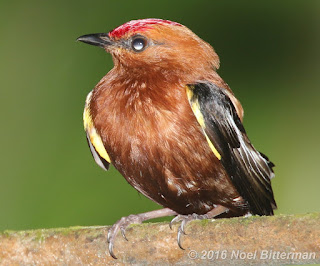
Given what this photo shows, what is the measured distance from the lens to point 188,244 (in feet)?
13.3

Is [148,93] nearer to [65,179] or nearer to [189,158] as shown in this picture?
[189,158]

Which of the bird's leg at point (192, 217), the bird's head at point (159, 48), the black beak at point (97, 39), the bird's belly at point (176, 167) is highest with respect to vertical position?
the black beak at point (97, 39)

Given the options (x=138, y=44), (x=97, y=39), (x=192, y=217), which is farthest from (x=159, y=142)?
(x=97, y=39)

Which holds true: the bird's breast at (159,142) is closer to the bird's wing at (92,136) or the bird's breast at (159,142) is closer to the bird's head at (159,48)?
the bird's wing at (92,136)

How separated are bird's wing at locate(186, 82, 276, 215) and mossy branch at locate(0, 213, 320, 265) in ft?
2.41

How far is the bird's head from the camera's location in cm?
486

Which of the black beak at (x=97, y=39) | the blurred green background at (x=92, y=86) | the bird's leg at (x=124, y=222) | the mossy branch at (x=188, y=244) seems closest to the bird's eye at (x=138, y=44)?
the black beak at (x=97, y=39)

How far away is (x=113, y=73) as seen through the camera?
5.05 metres

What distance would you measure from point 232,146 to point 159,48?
887 mm

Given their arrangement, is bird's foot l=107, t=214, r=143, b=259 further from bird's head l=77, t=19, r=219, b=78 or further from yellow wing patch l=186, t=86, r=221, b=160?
bird's head l=77, t=19, r=219, b=78

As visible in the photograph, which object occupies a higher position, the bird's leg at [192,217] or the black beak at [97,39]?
the black beak at [97,39]

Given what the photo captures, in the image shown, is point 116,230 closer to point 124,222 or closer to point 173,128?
point 124,222

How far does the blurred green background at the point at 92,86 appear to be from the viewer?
674cm

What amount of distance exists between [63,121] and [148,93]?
2655 millimetres
